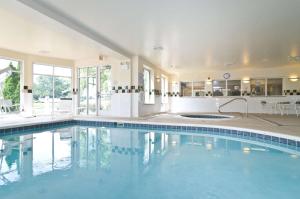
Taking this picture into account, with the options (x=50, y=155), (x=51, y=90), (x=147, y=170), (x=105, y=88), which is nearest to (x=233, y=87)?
(x=105, y=88)

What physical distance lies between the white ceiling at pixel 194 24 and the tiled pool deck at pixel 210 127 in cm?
233

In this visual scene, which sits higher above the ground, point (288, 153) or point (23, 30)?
point (23, 30)

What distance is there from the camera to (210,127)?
5715 millimetres

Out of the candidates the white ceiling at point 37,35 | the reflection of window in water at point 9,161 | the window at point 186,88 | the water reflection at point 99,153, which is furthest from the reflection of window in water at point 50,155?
the window at point 186,88

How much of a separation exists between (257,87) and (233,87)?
3.76 feet

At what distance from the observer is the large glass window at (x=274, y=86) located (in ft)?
34.3

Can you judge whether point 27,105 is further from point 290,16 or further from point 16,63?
point 290,16

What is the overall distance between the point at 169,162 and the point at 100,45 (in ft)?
13.3

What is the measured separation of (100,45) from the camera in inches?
232

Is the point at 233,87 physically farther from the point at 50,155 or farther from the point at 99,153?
the point at 50,155

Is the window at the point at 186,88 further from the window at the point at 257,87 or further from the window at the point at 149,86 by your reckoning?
the window at the point at 257,87

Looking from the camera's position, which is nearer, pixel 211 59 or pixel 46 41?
pixel 46 41

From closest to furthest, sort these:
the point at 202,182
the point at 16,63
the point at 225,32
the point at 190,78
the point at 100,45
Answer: the point at 202,182 < the point at 225,32 < the point at 100,45 < the point at 16,63 < the point at 190,78

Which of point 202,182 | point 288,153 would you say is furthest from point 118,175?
point 288,153
